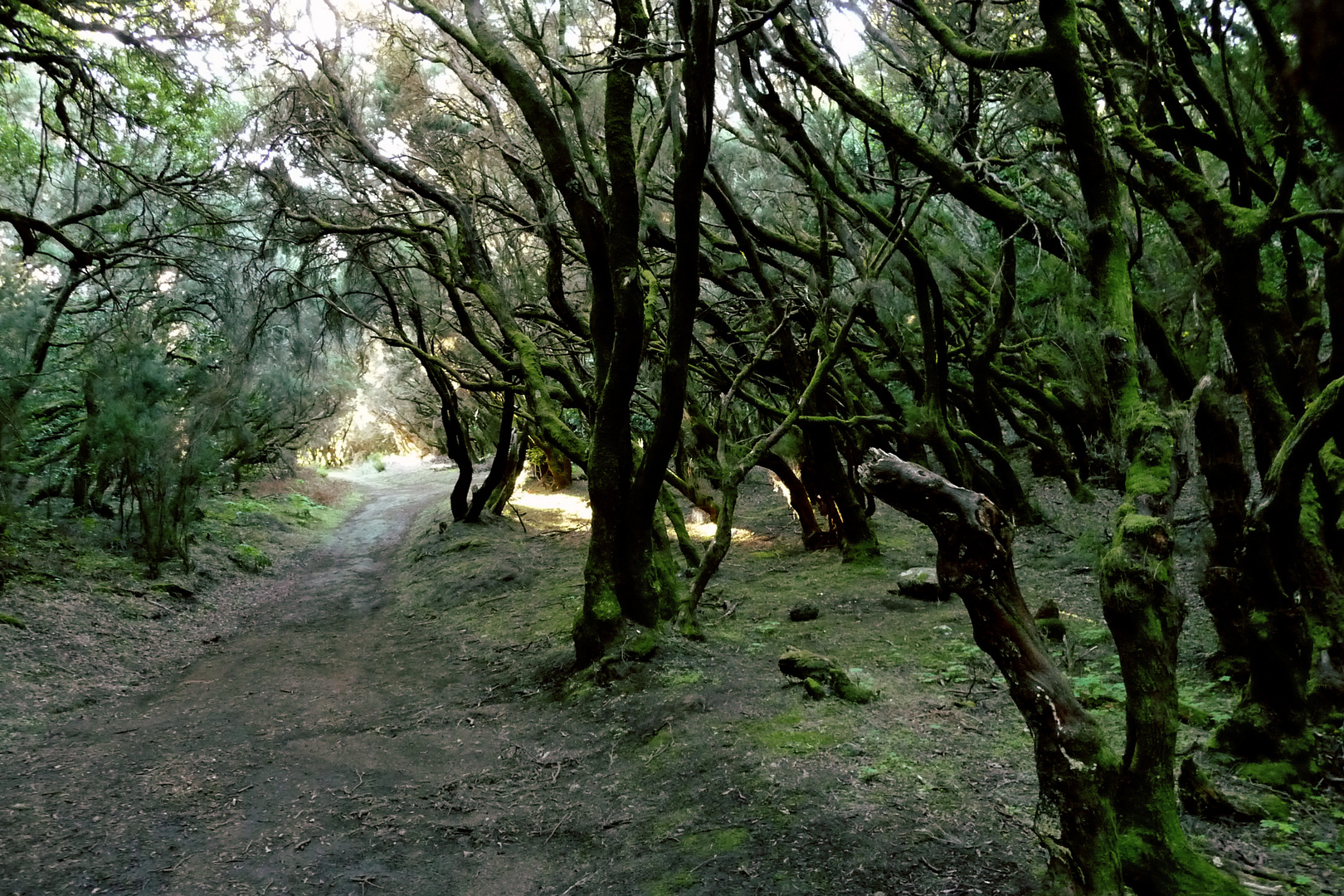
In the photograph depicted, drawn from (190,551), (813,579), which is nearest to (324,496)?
(190,551)

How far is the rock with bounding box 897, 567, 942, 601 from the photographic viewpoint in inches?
308

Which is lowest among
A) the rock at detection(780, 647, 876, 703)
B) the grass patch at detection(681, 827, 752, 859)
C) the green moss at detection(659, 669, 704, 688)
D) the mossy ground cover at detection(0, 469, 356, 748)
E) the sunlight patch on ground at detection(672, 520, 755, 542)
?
the mossy ground cover at detection(0, 469, 356, 748)

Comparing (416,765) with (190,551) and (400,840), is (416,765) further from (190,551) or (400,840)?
(190,551)

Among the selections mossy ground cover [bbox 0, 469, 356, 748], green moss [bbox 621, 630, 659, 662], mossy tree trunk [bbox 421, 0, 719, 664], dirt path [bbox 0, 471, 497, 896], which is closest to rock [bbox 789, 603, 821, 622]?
mossy tree trunk [bbox 421, 0, 719, 664]

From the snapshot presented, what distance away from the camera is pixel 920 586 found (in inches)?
310

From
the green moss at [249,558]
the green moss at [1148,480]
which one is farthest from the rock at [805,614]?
the green moss at [249,558]

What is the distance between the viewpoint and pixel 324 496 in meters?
21.8

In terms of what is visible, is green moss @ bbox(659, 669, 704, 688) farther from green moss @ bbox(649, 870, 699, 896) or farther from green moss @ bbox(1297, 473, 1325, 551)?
green moss @ bbox(1297, 473, 1325, 551)

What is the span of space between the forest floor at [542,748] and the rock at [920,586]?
13 cm

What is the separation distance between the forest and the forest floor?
61 millimetres

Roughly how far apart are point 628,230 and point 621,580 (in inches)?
111

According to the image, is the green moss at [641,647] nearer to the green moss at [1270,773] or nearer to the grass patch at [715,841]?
the grass patch at [715,841]

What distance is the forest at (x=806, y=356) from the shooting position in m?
3.21

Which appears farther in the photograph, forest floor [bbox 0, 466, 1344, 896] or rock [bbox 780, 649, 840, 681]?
rock [bbox 780, 649, 840, 681]
